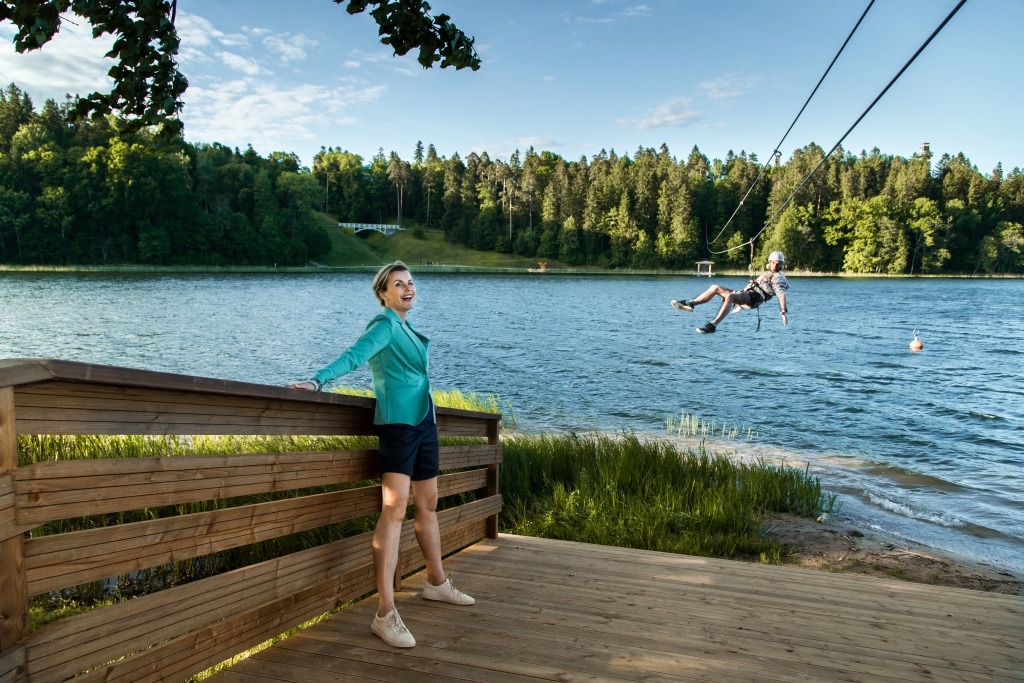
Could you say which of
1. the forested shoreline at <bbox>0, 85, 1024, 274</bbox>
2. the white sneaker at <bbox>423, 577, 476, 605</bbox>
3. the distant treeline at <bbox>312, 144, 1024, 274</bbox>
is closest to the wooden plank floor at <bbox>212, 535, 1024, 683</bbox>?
the white sneaker at <bbox>423, 577, 476, 605</bbox>

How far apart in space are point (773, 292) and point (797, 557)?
9.50 ft

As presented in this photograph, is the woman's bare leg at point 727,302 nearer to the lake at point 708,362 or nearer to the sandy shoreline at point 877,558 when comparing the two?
the sandy shoreline at point 877,558

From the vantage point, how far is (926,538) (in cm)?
880

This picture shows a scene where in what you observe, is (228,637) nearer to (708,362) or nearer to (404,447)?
(404,447)

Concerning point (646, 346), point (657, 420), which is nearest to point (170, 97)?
point (657, 420)

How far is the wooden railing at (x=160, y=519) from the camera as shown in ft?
6.20

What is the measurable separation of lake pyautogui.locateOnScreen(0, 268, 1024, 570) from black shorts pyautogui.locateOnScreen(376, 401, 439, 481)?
783cm

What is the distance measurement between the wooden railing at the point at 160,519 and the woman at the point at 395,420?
175 millimetres

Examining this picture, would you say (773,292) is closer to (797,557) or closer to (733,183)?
(797,557)

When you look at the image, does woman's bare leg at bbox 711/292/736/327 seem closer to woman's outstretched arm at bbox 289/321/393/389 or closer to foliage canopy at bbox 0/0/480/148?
→ foliage canopy at bbox 0/0/480/148

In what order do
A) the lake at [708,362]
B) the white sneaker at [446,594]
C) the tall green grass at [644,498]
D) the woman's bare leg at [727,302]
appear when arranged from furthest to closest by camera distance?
the lake at [708,362]
the woman's bare leg at [727,302]
the tall green grass at [644,498]
the white sneaker at [446,594]

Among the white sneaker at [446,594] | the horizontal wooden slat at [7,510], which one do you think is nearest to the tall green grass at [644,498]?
the white sneaker at [446,594]

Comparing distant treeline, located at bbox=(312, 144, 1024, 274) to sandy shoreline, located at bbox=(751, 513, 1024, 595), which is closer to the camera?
sandy shoreline, located at bbox=(751, 513, 1024, 595)

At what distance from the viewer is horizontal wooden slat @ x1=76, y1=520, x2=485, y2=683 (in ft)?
7.55
